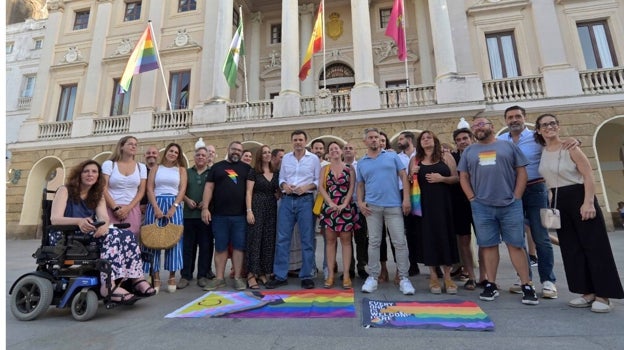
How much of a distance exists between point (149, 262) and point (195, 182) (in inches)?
48.5

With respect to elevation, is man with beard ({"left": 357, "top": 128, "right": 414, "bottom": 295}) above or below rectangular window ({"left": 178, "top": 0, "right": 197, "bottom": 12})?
below

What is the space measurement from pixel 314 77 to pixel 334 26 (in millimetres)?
2914

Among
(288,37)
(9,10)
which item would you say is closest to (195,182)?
(288,37)

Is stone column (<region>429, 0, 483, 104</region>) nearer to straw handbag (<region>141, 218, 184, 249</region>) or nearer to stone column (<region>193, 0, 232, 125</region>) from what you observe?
stone column (<region>193, 0, 232, 125</region>)

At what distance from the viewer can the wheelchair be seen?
285 cm

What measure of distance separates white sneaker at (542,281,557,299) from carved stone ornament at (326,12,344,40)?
585 inches

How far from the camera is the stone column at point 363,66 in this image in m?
11.6

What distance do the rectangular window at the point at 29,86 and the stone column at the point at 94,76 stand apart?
1039cm

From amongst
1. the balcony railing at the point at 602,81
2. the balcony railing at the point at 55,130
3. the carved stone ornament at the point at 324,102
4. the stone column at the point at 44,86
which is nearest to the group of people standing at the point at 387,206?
the carved stone ornament at the point at 324,102

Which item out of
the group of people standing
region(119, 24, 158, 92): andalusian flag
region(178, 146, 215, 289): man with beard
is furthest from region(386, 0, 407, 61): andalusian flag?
region(178, 146, 215, 289): man with beard

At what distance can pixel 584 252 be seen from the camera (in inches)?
115

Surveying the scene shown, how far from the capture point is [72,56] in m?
15.8

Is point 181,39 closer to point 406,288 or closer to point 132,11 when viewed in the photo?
point 132,11

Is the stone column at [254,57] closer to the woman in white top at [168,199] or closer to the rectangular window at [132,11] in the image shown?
the rectangular window at [132,11]
